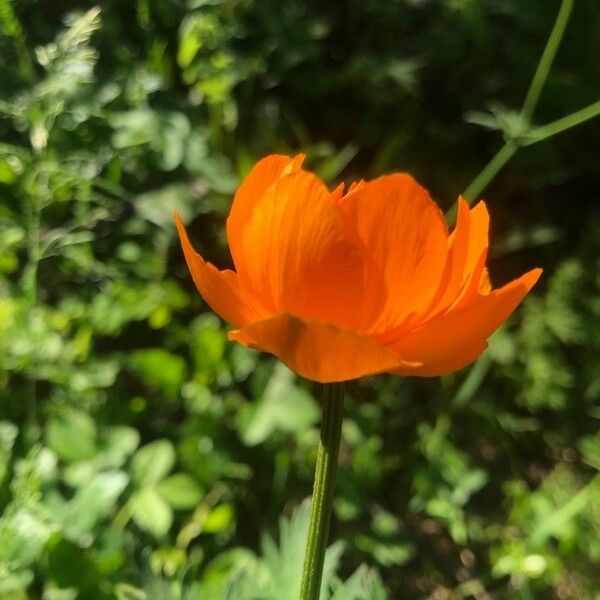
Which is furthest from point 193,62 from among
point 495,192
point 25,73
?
point 495,192

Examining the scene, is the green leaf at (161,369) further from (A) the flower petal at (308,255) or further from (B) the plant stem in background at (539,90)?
(A) the flower petal at (308,255)

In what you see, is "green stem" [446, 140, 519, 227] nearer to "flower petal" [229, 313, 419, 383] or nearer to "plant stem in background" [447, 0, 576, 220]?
"plant stem in background" [447, 0, 576, 220]

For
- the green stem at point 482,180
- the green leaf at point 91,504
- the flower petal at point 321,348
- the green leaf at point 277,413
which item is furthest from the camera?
the green stem at point 482,180

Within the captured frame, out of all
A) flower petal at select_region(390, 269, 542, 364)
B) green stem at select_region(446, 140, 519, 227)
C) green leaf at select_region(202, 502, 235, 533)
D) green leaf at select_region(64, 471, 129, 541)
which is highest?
flower petal at select_region(390, 269, 542, 364)

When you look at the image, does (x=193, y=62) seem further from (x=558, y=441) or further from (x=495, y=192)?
(x=558, y=441)

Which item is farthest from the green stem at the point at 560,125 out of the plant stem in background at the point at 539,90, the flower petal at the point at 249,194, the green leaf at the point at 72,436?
the green leaf at the point at 72,436

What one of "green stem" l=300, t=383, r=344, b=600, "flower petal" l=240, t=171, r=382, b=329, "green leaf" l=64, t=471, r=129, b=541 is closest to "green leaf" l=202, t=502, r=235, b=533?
"green leaf" l=64, t=471, r=129, b=541
